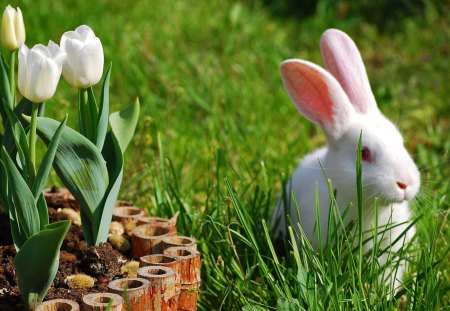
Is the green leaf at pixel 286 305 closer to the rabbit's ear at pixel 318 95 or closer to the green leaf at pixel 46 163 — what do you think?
the green leaf at pixel 46 163

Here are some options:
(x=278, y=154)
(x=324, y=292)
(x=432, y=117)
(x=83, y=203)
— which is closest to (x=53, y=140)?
(x=83, y=203)

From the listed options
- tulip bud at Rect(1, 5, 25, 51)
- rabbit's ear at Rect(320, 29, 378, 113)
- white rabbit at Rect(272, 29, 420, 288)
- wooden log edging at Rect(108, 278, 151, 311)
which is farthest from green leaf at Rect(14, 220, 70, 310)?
rabbit's ear at Rect(320, 29, 378, 113)

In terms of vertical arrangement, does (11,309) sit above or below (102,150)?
below

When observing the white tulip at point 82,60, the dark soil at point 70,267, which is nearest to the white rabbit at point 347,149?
the dark soil at point 70,267

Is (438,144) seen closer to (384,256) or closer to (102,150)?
(384,256)

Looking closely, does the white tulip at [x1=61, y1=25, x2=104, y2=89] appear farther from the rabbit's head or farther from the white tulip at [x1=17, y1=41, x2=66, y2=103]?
the rabbit's head

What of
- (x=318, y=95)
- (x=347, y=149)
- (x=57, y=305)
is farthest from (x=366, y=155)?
(x=57, y=305)

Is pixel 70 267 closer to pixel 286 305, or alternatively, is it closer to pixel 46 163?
pixel 46 163
